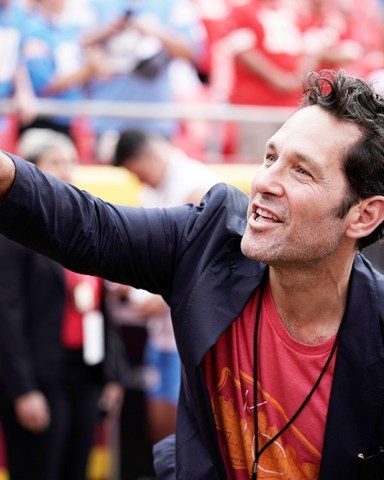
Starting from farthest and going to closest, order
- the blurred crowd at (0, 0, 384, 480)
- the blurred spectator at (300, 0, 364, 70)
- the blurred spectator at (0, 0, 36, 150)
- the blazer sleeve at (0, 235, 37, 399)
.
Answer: the blurred spectator at (300, 0, 364, 70) < the blurred spectator at (0, 0, 36, 150) < the blurred crowd at (0, 0, 384, 480) < the blazer sleeve at (0, 235, 37, 399)

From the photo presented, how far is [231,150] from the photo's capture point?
22.3ft

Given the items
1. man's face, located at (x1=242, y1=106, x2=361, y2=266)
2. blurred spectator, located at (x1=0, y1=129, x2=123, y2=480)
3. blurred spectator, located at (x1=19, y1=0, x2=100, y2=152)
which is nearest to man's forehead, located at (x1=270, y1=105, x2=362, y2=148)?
man's face, located at (x1=242, y1=106, x2=361, y2=266)

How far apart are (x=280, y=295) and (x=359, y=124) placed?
1.65 ft

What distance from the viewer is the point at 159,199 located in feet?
17.7

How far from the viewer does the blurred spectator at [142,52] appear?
6.46 meters

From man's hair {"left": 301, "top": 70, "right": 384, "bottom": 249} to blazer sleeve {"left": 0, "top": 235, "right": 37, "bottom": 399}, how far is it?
2.46m

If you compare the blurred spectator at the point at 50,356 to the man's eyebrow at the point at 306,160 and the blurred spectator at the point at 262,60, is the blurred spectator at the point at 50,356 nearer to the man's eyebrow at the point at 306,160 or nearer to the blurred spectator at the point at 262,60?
the blurred spectator at the point at 262,60

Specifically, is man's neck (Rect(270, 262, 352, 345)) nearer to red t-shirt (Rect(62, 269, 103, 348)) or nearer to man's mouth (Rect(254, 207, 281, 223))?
man's mouth (Rect(254, 207, 281, 223))

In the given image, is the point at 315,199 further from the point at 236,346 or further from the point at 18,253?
the point at 18,253

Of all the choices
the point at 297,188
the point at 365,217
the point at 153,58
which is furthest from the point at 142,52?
the point at 297,188

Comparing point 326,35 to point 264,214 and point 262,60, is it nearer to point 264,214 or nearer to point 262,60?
point 262,60

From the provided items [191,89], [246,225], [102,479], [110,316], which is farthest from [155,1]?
[246,225]

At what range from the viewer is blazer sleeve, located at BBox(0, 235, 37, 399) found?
453cm

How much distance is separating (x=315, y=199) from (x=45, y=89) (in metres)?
4.14
